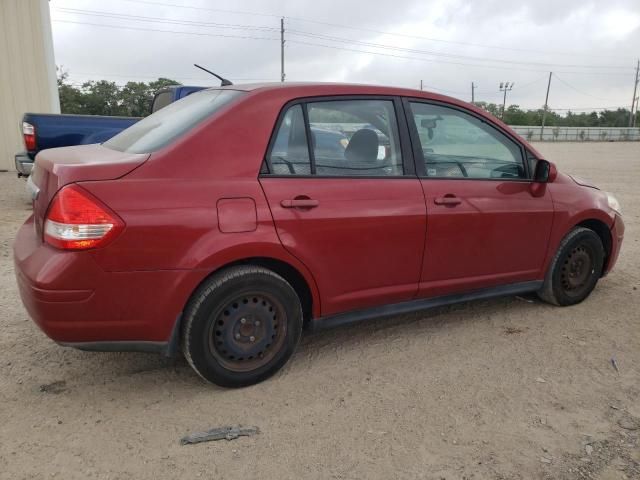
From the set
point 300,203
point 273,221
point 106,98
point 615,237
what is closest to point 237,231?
point 273,221

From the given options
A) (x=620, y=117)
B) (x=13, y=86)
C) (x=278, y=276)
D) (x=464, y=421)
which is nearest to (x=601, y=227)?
(x=464, y=421)

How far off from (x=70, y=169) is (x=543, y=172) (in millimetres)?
3089

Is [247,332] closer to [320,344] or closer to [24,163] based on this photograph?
[320,344]

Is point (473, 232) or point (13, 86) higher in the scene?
point (13, 86)

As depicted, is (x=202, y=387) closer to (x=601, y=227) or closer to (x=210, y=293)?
(x=210, y=293)

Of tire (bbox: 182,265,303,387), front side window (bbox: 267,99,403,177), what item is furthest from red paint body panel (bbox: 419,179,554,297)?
tire (bbox: 182,265,303,387)

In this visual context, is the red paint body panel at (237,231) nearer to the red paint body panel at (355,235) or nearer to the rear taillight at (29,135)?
the red paint body panel at (355,235)

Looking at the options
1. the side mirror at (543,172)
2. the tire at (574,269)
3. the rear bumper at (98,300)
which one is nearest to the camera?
the rear bumper at (98,300)

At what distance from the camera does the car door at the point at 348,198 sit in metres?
2.89

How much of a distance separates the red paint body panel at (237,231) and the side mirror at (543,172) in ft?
0.88

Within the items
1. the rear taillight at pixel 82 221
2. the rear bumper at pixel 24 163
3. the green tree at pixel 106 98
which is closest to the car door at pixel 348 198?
the rear taillight at pixel 82 221

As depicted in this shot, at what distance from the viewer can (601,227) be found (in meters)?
4.31

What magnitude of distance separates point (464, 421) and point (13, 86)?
13741mm

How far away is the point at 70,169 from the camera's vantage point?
251 centimetres
